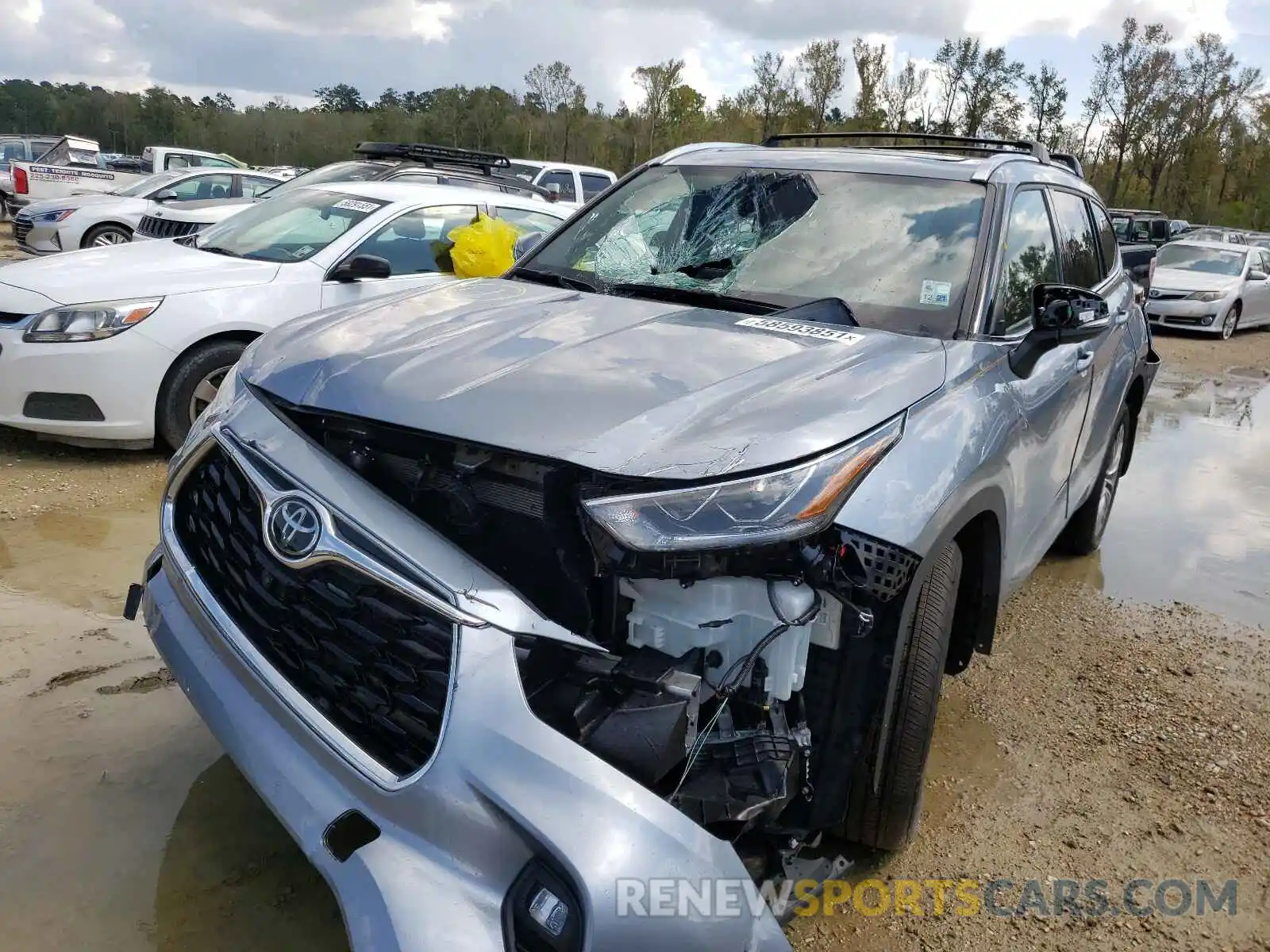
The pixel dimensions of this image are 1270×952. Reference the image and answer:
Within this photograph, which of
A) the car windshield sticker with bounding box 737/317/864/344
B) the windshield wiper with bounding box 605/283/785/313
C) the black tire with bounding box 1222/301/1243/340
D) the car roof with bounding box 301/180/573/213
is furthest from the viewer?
the black tire with bounding box 1222/301/1243/340

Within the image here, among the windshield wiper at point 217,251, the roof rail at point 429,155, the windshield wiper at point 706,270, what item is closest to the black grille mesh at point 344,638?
the windshield wiper at point 706,270

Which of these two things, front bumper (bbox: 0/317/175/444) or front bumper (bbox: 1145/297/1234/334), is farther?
front bumper (bbox: 1145/297/1234/334)

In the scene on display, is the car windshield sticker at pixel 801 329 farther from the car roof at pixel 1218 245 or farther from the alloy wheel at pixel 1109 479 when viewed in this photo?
the car roof at pixel 1218 245

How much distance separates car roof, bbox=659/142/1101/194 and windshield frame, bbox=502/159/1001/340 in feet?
0.04

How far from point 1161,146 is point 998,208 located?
46.0 metres

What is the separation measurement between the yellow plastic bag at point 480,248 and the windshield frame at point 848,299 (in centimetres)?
239

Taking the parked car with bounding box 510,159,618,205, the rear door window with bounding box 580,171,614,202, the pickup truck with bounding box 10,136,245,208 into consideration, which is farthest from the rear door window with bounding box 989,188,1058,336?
the pickup truck with bounding box 10,136,245,208

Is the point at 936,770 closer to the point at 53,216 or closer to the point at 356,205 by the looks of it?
the point at 356,205

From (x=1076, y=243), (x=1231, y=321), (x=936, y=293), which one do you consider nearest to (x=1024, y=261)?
(x=936, y=293)

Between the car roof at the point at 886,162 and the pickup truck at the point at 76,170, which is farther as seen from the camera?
the pickup truck at the point at 76,170

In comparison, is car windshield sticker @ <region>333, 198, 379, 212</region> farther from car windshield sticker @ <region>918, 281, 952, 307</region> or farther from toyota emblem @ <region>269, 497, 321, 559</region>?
toyota emblem @ <region>269, 497, 321, 559</region>

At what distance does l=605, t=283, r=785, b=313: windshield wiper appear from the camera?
300 centimetres

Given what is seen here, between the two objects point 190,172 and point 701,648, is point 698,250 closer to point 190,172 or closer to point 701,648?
point 701,648

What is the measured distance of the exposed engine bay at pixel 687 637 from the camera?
6.04ft
